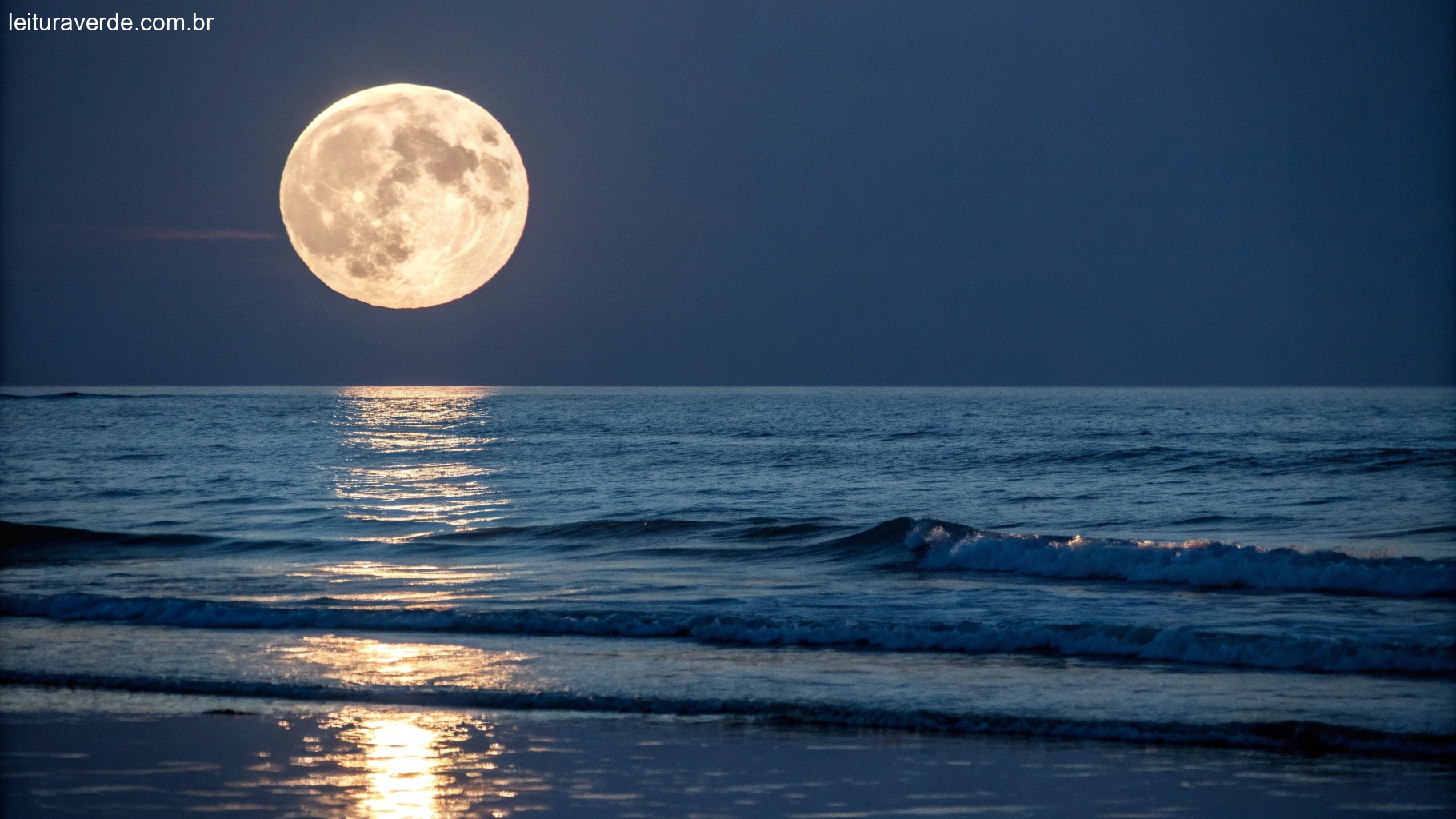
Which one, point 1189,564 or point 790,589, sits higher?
point 1189,564

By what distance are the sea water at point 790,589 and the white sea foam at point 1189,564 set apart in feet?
0.22

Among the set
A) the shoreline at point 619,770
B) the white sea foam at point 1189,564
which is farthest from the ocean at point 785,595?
the shoreline at point 619,770

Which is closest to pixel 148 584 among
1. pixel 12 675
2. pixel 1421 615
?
pixel 12 675

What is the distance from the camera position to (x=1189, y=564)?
61.2 ft

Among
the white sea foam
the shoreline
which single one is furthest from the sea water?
the shoreline

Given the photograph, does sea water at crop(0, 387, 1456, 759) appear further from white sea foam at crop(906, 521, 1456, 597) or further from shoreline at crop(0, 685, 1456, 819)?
shoreline at crop(0, 685, 1456, 819)

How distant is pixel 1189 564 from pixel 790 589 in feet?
23.5

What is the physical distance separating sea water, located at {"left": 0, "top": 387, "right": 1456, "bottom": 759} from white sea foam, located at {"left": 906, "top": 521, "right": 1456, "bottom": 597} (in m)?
0.07

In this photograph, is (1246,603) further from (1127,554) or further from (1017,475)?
(1017,475)

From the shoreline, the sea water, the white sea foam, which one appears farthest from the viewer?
the white sea foam

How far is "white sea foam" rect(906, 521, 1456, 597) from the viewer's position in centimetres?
1727

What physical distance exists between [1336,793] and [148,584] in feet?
58.0

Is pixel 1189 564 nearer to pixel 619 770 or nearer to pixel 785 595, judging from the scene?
pixel 785 595

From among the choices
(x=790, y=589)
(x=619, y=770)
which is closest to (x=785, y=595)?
(x=790, y=589)
